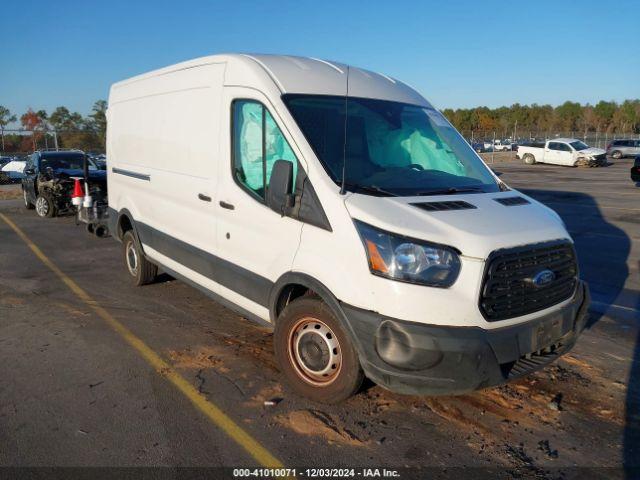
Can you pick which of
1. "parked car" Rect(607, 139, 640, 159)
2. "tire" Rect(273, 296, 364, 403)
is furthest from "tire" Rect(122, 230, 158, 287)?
"parked car" Rect(607, 139, 640, 159)

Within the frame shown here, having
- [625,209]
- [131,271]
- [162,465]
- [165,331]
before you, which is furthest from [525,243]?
[625,209]

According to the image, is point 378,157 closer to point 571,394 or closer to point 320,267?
point 320,267

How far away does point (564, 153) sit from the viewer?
34.4 metres

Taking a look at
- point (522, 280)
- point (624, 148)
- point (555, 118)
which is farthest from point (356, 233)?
point (555, 118)

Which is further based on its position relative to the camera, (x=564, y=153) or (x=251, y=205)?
(x=564, y=153)

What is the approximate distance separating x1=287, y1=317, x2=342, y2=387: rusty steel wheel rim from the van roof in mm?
1764

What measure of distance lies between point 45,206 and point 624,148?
4291 centimetres

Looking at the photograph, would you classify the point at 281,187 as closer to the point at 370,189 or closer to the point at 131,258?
the point at 370,189

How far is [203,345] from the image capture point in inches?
190

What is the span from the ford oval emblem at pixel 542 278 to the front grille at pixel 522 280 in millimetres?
16

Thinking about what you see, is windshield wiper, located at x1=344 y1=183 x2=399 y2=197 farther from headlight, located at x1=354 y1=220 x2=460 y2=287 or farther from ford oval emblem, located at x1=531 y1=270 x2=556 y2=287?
ford oval emblem, located at x1=531 y1=270 x2=556 y2=287

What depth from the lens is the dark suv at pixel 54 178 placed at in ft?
42.3

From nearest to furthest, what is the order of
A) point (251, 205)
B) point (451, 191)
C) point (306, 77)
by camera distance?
point (451, 191), point (251, 205), point (306, 77)

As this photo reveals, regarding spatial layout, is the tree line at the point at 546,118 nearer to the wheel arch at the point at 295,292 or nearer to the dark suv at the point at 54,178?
the dark suv at the point at 54,178
